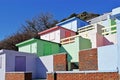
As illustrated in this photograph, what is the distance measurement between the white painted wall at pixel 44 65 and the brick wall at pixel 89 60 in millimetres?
4507

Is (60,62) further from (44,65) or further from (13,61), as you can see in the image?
(13,61)

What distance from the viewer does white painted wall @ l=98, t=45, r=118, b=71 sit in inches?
620

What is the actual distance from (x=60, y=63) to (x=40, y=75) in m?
3.55

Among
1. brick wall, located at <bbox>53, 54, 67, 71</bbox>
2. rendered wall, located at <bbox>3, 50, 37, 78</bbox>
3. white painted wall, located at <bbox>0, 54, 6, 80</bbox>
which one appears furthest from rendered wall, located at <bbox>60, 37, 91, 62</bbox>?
white painted wall, located at <bbox>0, 54, 6, 80</bbox>

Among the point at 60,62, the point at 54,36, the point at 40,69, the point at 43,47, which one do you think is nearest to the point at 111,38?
the point at 60,62

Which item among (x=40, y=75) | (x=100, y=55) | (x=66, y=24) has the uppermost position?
(x=66, y=24)

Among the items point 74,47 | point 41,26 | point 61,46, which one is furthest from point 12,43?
point 74,47

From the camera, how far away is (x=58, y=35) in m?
28.7

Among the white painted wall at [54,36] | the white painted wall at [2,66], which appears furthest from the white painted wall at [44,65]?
the white painted wall at [54,36]

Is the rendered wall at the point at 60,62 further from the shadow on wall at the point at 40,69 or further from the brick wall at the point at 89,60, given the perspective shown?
the brick wall at the point at 89,60

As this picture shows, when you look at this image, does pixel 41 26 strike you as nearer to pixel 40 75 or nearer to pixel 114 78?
pixel 40 75

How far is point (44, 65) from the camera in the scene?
2320 centimetres

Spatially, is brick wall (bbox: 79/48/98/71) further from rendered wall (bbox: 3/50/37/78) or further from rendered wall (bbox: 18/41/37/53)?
rendered wall (bbox: 18/41/37/53)

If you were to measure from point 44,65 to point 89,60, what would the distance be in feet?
21.0
